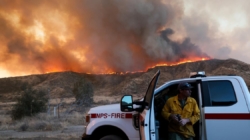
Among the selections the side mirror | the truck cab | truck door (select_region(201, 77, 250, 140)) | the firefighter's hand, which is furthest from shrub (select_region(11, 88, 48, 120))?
the firefighter's hand

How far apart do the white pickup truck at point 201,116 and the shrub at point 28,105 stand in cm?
1731

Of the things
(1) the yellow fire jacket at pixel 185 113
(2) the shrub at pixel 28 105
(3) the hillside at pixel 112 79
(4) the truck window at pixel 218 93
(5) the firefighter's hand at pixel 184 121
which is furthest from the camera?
(3) the hillside at pixel 112 79

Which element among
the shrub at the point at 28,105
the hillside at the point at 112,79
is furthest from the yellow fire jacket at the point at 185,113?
the hillside at the point at 112,79

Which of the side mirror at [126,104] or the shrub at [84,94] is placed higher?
the shrub at [84,94]

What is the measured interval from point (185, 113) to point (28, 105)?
19313 millimetres

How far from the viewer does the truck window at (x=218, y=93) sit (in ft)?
16.0

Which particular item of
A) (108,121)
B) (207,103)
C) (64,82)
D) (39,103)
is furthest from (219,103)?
(64,82)

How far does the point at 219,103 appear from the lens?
489 centimetres

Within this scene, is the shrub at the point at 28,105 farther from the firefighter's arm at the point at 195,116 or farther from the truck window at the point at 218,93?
the firefighter's arm at the point at 195,116

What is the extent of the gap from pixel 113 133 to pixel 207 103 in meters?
1.76

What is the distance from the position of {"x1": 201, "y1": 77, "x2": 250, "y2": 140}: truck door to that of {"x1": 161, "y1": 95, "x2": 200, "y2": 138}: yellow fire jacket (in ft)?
0.94

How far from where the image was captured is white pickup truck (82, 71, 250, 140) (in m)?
4.57

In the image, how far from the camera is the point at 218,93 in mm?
4969

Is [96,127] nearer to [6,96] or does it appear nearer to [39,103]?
[39,103]
